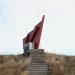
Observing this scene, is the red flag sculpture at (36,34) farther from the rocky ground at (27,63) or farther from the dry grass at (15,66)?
the dry grass at (15,66)

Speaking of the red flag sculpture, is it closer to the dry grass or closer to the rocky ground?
the rocky ground

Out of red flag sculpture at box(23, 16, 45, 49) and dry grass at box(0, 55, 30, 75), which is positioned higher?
red flag sculpture at box(23, 16, 45, 49)

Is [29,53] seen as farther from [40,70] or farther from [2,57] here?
[2,57]

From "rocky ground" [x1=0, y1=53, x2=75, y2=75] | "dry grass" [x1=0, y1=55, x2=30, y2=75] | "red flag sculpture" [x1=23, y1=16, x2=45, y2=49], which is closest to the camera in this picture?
"dry grass" [x1=0, y1=55, x2=30, y2=75]

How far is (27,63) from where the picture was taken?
2717cm

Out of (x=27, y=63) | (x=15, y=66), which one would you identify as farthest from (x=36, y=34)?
(x=27, y=63)

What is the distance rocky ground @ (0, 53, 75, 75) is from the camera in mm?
27891

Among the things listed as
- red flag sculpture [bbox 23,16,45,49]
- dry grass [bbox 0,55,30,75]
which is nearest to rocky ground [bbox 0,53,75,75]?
dry grass [bbox 0,55,30,75]

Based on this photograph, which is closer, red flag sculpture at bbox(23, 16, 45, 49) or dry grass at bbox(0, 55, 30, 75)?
dry grass at bbox(0, 55, 30, 75)

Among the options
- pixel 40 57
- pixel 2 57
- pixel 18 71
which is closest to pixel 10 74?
pixel 18 71

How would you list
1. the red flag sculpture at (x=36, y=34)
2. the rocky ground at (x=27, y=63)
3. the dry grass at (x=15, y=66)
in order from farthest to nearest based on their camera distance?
the red flag sculpture at (x=36, y=34), the rocky ground at (x=27, y=63), the dry grass at (x=15, y=66)

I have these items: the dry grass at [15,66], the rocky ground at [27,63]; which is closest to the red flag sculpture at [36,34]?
the rocky ground at [27,63]

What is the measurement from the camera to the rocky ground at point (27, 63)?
2789 centimetres

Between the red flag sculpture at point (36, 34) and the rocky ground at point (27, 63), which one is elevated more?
the red flag sculpture at point (36, 34)
